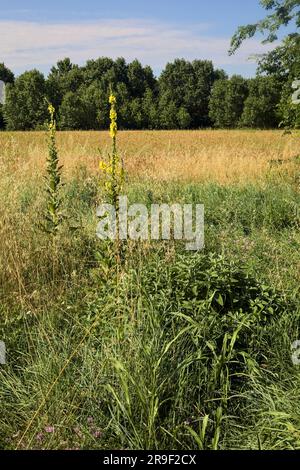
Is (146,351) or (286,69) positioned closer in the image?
(146,351)

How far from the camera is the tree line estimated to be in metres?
43.9

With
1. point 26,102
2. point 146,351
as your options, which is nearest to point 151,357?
point 146,351

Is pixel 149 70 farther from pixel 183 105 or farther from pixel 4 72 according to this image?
pixel 4 72

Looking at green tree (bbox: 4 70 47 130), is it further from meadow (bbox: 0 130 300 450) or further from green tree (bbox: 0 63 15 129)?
meadow (bbox: 0 130 300 450)

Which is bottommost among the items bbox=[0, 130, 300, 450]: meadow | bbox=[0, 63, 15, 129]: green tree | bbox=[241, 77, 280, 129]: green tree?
bbox=[0, 130, 300, 450]: meadow

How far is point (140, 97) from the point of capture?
2279 inches

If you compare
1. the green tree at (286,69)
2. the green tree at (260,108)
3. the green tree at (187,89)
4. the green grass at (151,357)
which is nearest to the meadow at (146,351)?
the green grass at (151,357)

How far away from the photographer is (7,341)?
317cm

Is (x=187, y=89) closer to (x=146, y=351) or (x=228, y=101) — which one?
(x=228, y=101)

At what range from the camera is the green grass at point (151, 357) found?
7.69 ft

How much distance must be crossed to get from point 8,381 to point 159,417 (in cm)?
84

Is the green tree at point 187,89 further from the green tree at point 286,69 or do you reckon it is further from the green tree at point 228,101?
the green tree at point 286,69

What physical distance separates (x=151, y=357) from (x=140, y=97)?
57.9 metres

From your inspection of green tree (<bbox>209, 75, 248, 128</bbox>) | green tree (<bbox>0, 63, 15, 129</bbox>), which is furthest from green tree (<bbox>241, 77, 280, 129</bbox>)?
green tree (<bbox>0, 63, 15, 129</bbox>)
